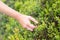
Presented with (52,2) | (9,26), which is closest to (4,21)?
(9,26)

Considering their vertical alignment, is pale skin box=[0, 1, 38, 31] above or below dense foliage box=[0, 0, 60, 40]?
below

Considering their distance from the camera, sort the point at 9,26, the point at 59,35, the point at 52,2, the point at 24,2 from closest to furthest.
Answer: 1. the point at 59,35
2. the point at 52,2
3. the point at 9,26
4. the point at 24,2

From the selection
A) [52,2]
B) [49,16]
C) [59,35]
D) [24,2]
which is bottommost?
[59,35]

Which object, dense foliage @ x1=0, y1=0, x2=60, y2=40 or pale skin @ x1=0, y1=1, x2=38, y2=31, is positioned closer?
pale skin @ x1=0, y1=1, x2=38, y2=31

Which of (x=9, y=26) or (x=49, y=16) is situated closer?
(x=49, y=16)

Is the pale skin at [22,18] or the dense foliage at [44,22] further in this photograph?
the dense foliage at [44,22]

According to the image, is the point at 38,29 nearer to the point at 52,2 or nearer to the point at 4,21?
the point at 52,2

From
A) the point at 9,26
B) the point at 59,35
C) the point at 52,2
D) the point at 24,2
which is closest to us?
the point at 59,35

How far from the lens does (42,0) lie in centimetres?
323

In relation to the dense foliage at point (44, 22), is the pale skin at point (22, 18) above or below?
below

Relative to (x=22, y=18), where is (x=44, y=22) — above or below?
above

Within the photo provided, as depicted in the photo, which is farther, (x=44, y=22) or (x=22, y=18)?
(x=44, y=22)

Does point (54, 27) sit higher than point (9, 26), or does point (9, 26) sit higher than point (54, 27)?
point (9, 26)

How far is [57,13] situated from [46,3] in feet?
0.78
